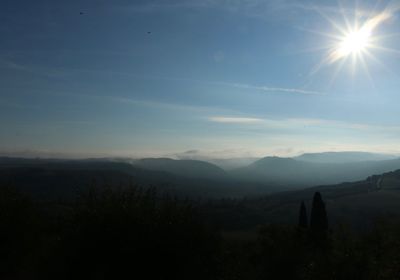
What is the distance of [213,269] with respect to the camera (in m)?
23.5

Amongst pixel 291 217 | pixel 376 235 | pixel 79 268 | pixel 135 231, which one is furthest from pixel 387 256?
pixel 291 217

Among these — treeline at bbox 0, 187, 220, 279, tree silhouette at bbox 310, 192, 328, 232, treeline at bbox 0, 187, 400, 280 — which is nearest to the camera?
treeline at bbox 0, 187, 220, 279

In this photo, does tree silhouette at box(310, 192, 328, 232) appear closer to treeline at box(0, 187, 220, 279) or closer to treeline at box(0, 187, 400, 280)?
treeline at box(0, 187, 400, 280)

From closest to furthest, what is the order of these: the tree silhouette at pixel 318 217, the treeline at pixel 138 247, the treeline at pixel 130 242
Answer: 1. the treeline at pixel 130 242
2. the treeline at pixel 138 247
3. the tree silhouette at pixel 318 217

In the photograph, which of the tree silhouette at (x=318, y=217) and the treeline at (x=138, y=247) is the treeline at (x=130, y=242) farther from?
the tree silhouette at (x=318, y=217)

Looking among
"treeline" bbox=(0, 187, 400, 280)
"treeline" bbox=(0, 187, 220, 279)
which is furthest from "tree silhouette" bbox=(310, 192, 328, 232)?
"treeline" bbox=(0, 187, 220, 279)

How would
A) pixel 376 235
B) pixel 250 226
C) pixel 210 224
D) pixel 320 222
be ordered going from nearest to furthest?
pixel 210 224
pixel 376 235
pixel 320 222
pixel 250 226

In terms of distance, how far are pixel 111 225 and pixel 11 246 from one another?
10462 mm

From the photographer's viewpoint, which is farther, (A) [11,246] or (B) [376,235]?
(B) [376,235]

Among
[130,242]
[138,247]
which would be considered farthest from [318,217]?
[130,242]

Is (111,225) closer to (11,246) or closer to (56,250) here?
(56,250)

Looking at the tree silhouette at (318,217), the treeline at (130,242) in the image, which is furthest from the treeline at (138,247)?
the tree silhouette at (318,217)

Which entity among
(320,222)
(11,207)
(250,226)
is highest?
(11,207)

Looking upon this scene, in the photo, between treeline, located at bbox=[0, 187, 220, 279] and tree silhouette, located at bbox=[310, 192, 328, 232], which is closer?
treeline, located at bbox=[0, 187, 220, 279]
